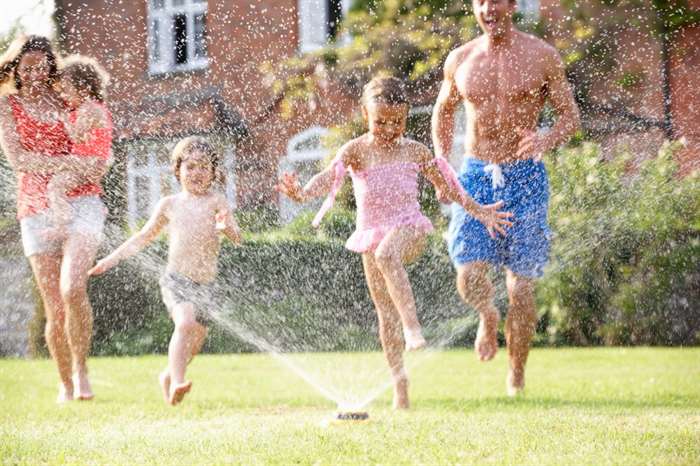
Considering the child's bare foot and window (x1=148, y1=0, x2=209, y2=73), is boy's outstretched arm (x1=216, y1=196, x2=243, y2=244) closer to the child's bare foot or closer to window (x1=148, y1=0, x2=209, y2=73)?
the child's bare foot

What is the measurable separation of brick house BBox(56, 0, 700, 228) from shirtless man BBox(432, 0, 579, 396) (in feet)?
21.1

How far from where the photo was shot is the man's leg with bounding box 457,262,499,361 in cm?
502

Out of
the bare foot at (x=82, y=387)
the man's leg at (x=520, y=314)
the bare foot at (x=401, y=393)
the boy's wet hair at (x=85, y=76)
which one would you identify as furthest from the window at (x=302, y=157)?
the bare foot at (x=401, y=393)

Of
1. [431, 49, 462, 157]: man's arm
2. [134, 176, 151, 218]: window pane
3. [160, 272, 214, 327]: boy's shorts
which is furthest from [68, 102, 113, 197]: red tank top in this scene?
[134, 176, 151, 218]: window pane

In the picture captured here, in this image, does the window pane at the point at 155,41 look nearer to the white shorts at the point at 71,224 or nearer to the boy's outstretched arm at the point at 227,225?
the white shorts at the point at 71,224

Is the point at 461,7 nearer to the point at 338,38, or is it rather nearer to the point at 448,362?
the point at 338,38

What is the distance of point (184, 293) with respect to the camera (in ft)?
16.2

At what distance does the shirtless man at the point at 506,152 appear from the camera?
5102mm

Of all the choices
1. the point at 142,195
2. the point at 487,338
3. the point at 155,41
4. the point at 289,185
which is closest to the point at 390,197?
the point at 289,185

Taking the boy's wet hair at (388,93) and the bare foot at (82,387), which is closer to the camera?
the boy's wet hair at (388,93)

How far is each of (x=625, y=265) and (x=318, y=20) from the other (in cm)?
547

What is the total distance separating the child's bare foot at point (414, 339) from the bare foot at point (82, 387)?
1.72m

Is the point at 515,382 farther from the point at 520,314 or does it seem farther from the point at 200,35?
the point at 200,35

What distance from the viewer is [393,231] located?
15.6ft
